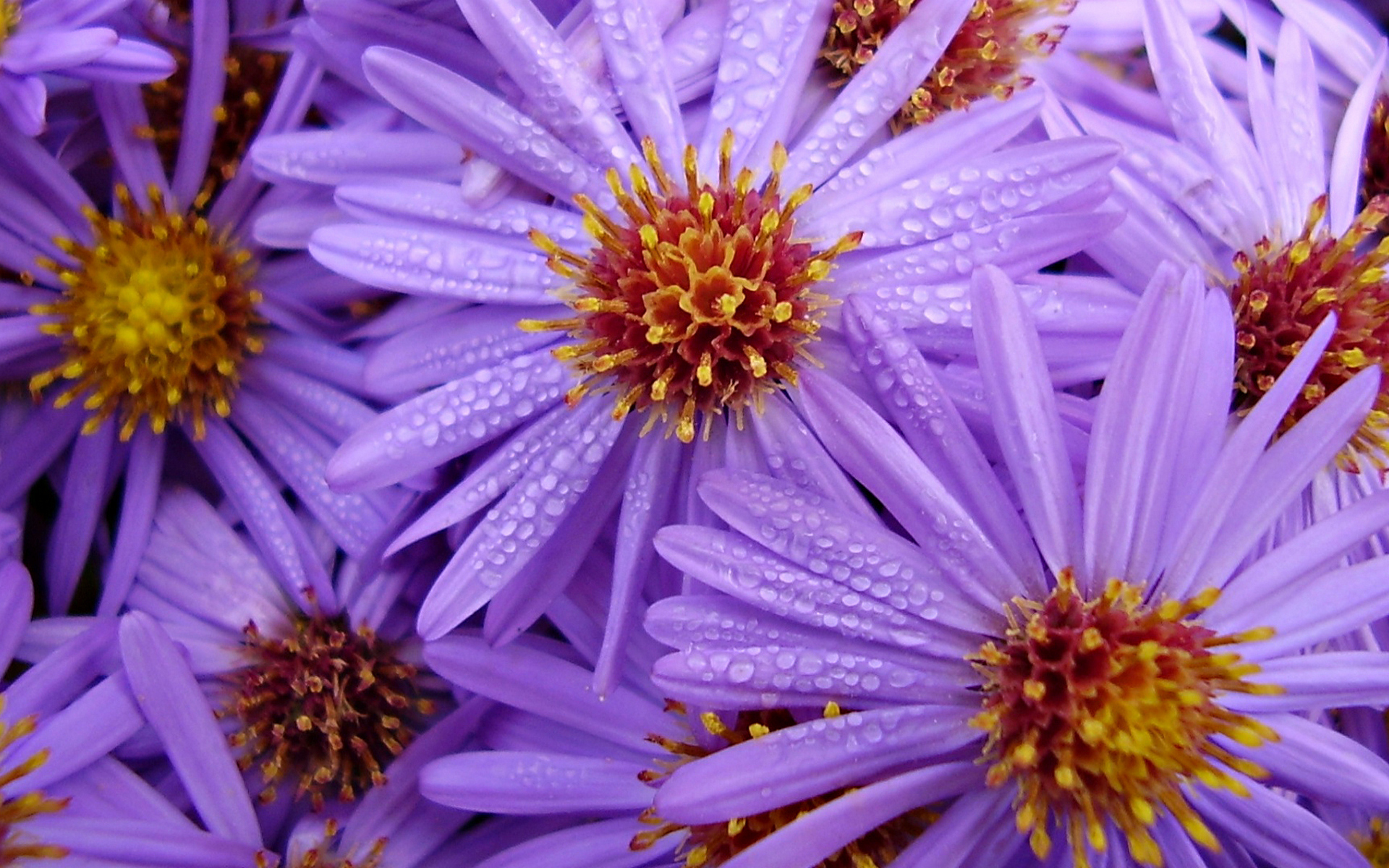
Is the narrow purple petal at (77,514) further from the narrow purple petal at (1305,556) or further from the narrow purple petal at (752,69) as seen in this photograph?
the narrow purple petal at (1305,556)

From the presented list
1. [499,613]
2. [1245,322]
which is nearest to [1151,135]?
[1245,322]

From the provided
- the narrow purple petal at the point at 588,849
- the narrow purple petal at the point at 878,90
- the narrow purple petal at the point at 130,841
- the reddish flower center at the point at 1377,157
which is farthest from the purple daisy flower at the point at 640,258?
the reddish flower center at the point at 1377,157

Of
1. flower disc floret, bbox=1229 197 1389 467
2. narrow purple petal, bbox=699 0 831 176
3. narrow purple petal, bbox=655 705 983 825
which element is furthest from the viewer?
flower disc floret, bbox=1229 197 1389 467

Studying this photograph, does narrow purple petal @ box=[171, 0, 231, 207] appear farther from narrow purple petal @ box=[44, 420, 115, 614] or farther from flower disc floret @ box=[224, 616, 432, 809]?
flower disc floret @ box=[224, 616, 432, 809]

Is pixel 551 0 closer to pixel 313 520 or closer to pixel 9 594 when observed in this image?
pixel 313 520

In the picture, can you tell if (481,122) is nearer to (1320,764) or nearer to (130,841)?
(130,841)

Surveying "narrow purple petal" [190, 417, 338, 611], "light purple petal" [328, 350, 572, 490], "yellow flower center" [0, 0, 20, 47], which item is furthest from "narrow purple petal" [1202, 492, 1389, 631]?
"yellow flower center" [0, 0, 20, 47]
